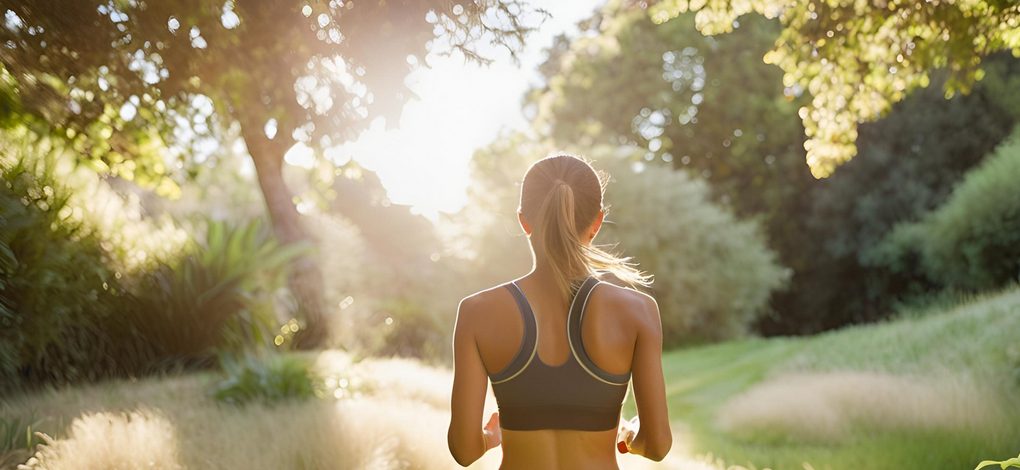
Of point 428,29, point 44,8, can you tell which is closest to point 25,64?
point 44,8

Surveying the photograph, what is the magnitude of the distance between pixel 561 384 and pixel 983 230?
1958 cm

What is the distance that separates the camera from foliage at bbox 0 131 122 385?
6.96 meters

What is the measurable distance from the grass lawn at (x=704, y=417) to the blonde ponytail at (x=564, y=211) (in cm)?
265

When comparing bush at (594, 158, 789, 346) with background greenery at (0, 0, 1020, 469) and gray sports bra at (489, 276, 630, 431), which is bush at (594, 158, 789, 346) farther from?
gray sports bra at (489, 276, 630, 431)

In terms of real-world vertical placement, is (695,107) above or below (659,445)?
above

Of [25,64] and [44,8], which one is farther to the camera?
[25,64]

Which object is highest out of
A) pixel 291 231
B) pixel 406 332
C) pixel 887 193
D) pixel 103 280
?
pixel 291 231

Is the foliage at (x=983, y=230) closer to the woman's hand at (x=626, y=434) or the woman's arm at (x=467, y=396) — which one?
the woman's hand at (x=626, y=434)

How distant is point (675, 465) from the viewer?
6398mm

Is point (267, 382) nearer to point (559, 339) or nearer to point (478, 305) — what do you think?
point (478, 305)

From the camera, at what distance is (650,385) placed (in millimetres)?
2975

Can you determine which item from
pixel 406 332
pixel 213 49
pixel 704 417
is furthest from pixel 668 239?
pixel 213 49

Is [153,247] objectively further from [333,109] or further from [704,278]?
[704,278]

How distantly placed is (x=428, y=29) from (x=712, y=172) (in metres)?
28.0
